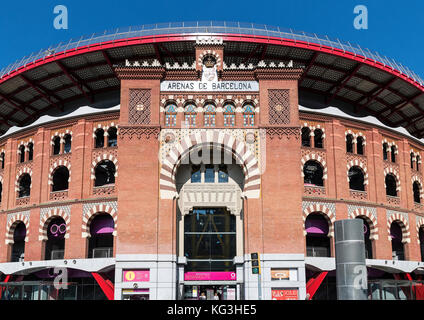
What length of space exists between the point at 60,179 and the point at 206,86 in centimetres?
1257

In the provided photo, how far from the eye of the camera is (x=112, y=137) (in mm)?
29734

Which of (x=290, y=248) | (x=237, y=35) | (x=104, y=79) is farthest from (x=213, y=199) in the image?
(x=104, y=79)

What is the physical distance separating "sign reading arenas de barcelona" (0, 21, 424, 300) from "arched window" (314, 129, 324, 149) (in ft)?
0.60

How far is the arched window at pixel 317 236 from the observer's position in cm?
2747

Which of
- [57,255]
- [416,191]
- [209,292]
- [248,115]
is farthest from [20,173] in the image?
[416,191]

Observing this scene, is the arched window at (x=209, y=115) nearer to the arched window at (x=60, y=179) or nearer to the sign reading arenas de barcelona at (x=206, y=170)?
the sign reading arenas de barcelona at (x=206, y=170)

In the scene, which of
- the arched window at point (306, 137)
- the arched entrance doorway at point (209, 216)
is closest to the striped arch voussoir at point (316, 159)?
the arched window at point (306, 137)

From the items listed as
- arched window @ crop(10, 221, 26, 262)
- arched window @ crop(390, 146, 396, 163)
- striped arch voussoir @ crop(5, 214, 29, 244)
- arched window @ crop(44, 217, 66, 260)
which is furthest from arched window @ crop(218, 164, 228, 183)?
arched window @ crop(10, 221, 26, 262)

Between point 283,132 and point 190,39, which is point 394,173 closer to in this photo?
point 283,132

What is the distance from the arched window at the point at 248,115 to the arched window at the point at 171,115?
369cm

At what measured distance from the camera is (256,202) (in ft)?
77.0

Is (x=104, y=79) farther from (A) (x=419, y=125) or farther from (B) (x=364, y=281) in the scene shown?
(A) (x=419, y=125)

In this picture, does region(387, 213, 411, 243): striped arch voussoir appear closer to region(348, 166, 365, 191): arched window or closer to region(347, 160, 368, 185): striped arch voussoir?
region(348, 166, 365, 191): arched window

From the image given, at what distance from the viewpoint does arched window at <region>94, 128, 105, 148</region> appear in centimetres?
2886
